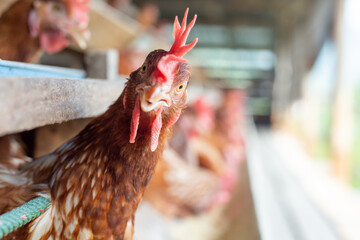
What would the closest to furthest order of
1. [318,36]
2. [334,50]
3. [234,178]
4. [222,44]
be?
[234,178] → [334,50] → [318,36] → [222,44]

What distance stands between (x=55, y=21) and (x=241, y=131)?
10.0 feet

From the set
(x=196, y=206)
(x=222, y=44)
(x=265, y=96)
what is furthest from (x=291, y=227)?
(x=265, y=96)

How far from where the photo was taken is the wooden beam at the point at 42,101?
1.11 feet

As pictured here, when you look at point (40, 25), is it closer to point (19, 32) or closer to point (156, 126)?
point (19, 32)

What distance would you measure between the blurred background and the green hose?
0.81ft

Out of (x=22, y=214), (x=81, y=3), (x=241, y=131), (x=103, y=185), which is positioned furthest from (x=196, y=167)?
(x=241, y=131)

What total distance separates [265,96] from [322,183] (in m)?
10.2

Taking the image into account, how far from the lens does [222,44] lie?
21.9 feet

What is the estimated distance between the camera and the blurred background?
5.45ft

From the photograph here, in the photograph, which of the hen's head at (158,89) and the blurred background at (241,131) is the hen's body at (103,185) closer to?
the hen's head at (158,89)

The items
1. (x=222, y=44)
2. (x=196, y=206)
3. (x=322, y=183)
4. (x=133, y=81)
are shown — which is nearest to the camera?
(x=133, y=81)

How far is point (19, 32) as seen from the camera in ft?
3.37

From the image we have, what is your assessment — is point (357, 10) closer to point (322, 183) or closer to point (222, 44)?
point (322, 183)

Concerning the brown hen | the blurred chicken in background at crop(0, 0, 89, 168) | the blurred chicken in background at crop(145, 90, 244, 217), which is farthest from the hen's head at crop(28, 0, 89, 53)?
the brown hen
